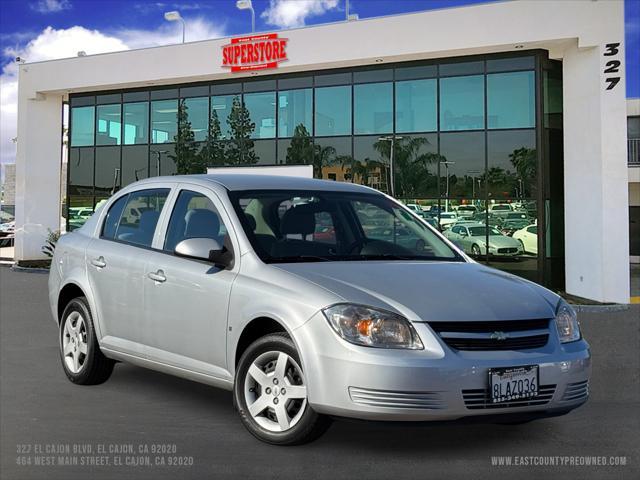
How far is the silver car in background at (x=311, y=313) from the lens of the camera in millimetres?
4070

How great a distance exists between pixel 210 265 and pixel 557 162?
51.5ft

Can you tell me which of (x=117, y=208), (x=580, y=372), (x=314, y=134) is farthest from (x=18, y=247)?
(x=580, y=372)

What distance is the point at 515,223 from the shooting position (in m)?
19.1

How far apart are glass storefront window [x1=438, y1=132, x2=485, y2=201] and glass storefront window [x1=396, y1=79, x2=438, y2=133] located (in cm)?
62

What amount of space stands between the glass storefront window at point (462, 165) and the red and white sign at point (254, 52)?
5309mm

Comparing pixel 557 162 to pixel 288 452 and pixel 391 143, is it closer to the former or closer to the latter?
pixel 391 143

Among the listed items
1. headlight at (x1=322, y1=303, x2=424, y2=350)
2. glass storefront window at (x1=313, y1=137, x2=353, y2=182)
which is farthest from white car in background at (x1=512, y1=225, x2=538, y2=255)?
headlight at (x1=322, y1=303, x2=424, y2=350)

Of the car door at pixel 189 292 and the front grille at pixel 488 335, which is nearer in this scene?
the front grille at pixel 488 335

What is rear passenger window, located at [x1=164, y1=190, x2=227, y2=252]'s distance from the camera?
5.38 m

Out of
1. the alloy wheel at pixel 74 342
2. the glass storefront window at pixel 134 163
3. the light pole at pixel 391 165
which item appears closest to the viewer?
the alloy wheel at pixel 74 342

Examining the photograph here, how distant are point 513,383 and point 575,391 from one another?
0.57 metres

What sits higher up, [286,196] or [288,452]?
[286,196]

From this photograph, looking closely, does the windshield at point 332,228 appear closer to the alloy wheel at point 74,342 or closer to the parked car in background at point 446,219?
the alloy wheel at point 74,342

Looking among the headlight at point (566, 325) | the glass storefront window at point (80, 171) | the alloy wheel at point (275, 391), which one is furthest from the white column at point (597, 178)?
the glass storefront window at point (80, 171)
